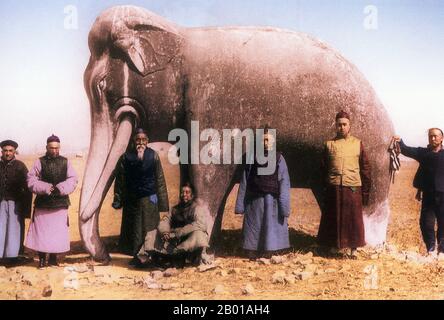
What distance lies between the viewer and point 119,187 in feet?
19.1

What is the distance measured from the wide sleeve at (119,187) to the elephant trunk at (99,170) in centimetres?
6

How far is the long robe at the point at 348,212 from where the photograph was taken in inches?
226

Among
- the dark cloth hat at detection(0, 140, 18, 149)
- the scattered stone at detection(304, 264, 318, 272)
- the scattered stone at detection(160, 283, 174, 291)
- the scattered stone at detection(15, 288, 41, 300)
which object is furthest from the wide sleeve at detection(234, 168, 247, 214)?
the dark cloth hat at detection(0, 140, 18, 149)

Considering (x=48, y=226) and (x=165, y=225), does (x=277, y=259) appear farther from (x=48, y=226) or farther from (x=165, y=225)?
(x=48, y=226)

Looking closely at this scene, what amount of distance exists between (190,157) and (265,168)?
82 centimetres

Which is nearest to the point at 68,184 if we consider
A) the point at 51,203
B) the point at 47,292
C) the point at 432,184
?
the point at 51,203

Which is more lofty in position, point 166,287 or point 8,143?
point 8,143

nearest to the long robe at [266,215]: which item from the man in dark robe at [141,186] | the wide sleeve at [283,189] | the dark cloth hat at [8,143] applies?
the wide sleeve at [283,189]

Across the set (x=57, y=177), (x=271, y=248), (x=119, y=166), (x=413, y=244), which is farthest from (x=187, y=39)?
(x=413, y=244)

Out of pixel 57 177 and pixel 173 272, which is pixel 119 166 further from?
pixel 173 272

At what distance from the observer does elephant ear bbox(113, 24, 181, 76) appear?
5898mm

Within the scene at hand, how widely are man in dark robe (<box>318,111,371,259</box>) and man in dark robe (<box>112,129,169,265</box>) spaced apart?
176 cm

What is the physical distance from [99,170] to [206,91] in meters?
1.44

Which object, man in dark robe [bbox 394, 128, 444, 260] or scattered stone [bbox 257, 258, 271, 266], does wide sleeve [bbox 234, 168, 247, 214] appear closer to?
scattered stone [bbox 257, 258, 271, 266]
